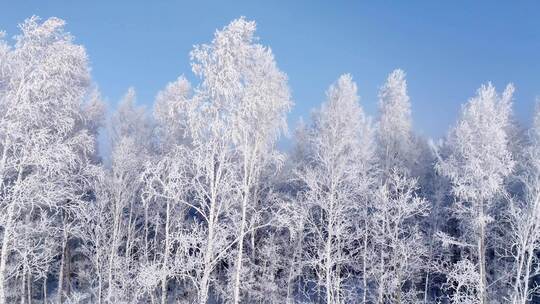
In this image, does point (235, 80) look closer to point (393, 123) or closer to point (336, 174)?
point (336, 174)

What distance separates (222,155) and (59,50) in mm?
6796

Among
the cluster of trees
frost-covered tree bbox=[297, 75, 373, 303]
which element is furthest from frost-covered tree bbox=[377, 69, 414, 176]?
frost-covered tree bbox=[297, 75, 373, 303]

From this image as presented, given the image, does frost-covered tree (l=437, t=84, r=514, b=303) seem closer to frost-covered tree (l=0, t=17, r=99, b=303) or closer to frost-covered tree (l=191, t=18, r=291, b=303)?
frost-covered tree (l=191, t=18, r=291, b=303)

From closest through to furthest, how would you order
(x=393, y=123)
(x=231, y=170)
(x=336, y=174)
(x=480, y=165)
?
1. (x=231, y=170)
2. (x=480, y=165)
3. (x=336, y=174)
4. (x=393, y=123)

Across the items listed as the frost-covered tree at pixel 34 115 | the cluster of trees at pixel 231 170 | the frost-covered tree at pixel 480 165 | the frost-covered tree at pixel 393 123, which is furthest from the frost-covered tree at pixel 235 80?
the frost-covered tree at pixel 393 123

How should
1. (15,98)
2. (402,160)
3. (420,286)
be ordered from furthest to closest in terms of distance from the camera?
(420,286)
(402,160)
(15,98)

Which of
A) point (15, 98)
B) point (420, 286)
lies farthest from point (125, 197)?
point (420, 286)

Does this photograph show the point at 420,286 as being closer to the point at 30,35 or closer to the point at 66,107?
the point at 66,107

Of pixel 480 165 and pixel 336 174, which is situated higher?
pixel 480 165

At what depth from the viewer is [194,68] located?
14.5 m

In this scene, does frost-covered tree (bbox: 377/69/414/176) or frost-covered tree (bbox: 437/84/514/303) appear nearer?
frost-covered tree (bbox: 437/84/514/303)

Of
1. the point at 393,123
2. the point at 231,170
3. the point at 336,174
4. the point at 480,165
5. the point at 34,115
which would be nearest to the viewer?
the point at 34,115

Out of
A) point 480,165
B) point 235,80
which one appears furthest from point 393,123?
point 235,80

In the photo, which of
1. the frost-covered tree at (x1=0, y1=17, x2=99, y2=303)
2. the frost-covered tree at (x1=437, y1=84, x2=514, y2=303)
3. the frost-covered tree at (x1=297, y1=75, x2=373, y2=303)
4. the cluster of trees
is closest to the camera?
the frost-covered tree at (x1=0, y1=17, x2=99, y2=303)
